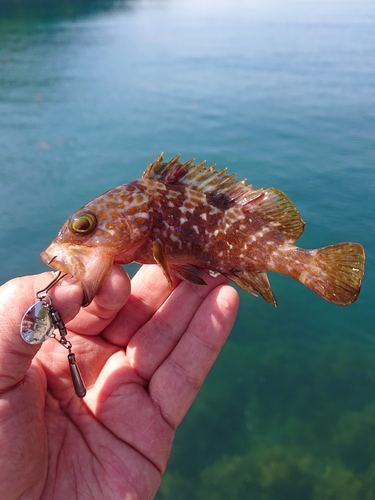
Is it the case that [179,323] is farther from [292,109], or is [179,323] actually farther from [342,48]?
[342,48]

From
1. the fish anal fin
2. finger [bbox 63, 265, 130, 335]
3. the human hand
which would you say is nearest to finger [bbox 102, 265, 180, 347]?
the human hand

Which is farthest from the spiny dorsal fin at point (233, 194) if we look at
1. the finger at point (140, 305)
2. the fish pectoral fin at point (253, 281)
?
the finger at point (140, 305)

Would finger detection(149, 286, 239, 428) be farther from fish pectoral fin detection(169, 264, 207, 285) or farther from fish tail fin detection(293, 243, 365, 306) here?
fish tail fin detection(293, 243, 365, 306)

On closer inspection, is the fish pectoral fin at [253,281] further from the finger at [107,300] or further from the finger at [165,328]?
the finger at [107,300]

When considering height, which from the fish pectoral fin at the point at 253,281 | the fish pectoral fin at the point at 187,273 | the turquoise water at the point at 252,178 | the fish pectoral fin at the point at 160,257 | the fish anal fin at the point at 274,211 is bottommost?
the turquoise water at the point at 252,178

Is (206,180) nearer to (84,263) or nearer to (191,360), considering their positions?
(84,263)

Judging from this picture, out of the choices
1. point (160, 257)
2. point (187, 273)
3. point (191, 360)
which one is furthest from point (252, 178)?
point (160, 257)
